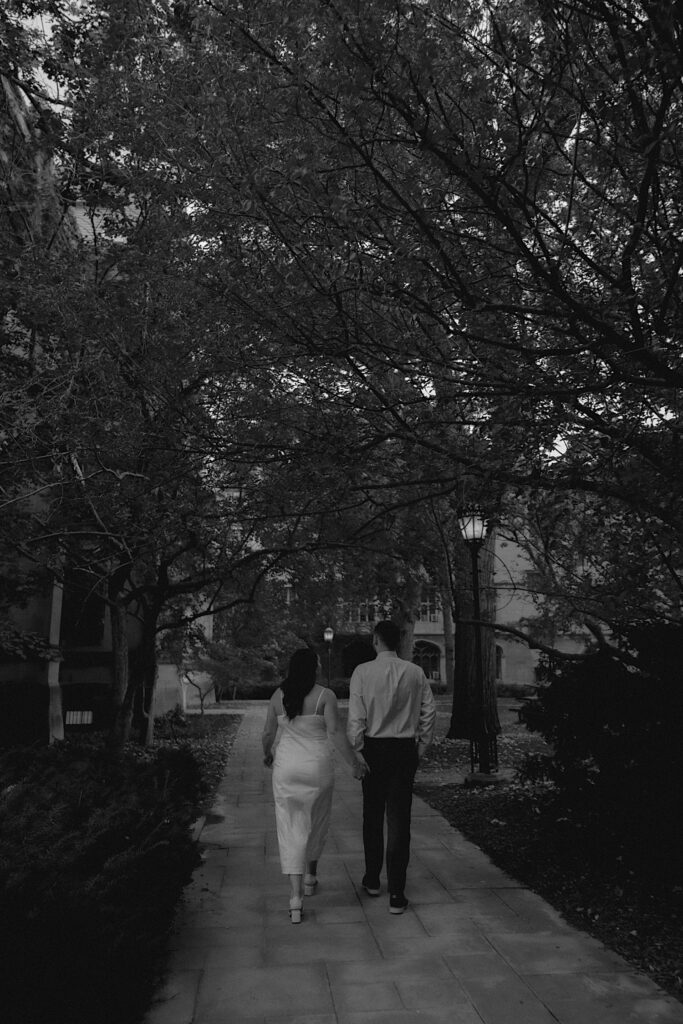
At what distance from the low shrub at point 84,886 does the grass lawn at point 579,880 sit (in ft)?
8.82

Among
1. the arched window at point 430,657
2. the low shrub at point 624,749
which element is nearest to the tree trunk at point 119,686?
the low shrub at point 624,749

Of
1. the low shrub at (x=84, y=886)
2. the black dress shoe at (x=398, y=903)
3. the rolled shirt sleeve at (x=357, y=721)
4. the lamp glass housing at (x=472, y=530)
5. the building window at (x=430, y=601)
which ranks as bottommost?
the black dress shoe at (x=398, y=903)

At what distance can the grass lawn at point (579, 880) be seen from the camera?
15.5 feet

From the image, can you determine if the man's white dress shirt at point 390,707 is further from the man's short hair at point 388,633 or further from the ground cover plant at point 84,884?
the ground cover plant at point 84,884

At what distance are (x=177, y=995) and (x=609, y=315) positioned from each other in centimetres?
422

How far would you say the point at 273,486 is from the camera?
7066 mm

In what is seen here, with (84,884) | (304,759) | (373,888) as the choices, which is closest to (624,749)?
(373,888)

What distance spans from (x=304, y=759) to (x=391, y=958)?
1.43 meters

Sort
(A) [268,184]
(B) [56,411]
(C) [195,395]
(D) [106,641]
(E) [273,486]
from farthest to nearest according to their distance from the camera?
(D) [106,641] → (C) [195,395] → (B) [56,411] → (E) [273,486] → (A) [268,184]

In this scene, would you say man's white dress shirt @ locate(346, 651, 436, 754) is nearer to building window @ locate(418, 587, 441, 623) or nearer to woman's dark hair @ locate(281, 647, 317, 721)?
woman's dark hair @ locate(281, 647, 317, 721)

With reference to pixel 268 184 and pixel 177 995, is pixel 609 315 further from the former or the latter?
pixel 177 995

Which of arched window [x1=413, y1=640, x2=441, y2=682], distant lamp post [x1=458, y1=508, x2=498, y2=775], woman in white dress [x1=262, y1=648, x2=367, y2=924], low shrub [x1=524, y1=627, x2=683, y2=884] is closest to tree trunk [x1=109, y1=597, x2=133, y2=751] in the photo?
distant lamp post [x1=458, y1=508, x2=498, y2=775]

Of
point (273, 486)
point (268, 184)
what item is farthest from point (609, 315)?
point (273, 486)

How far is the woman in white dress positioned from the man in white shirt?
14 cm
